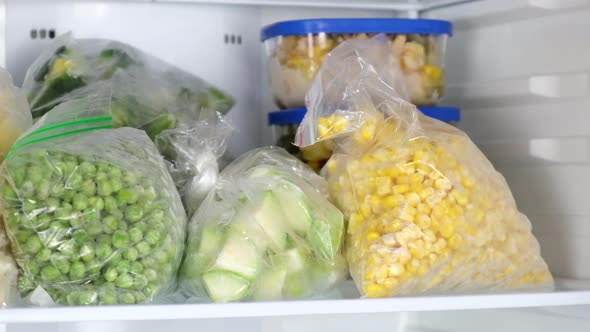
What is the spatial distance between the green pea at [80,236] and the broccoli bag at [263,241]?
147mm

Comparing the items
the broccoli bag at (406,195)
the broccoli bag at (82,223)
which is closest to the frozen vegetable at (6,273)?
the broccoli bag at (82,223)

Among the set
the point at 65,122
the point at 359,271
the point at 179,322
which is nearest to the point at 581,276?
the point at 359,271

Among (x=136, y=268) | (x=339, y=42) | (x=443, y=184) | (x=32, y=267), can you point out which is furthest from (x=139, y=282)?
(x=339, y=42)

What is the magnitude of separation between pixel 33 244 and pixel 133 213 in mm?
116

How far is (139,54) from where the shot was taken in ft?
5.01

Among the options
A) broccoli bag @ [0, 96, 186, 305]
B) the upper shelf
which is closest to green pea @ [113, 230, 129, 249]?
broccoli bag @ [0, 96, 186, 305]

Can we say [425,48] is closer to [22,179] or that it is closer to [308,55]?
[308,55]

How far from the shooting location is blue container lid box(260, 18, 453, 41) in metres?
1.46

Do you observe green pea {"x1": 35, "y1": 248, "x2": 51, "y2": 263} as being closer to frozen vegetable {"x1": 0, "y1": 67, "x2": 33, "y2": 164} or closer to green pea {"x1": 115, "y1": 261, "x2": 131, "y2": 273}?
green pea {"x1": 115, "y1": 261, "x2": 131, "y2": 273}

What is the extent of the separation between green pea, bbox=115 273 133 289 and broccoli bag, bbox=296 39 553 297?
283 millimetres

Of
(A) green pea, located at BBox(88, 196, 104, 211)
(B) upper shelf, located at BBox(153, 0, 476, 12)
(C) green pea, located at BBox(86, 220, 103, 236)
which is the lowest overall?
(C) green pea, located at BBox(86, 220, 103, 236)

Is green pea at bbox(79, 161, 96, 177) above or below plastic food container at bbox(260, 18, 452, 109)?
below

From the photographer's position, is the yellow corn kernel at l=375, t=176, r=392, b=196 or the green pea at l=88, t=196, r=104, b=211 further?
the yellow corn kernel at l=375, t=176, r=392, b=196

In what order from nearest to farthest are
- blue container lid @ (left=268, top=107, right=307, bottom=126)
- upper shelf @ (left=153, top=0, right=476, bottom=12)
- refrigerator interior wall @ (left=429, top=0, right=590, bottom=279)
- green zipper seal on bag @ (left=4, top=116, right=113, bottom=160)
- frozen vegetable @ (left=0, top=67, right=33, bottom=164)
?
green zipper seal on bag @ (left=4, top=116, right=113, bottom=160) < frozen vegetable @ (left=0, top=67, right=33, bottom=164) < refrigerator interior wall @ (left=429, top=0, right=590, bottom=279) < blue container lid @ (left=268, top=107, right=307, bottom=126) < upper shelf @ (left=153, top=0, right=476, bottom=12)
